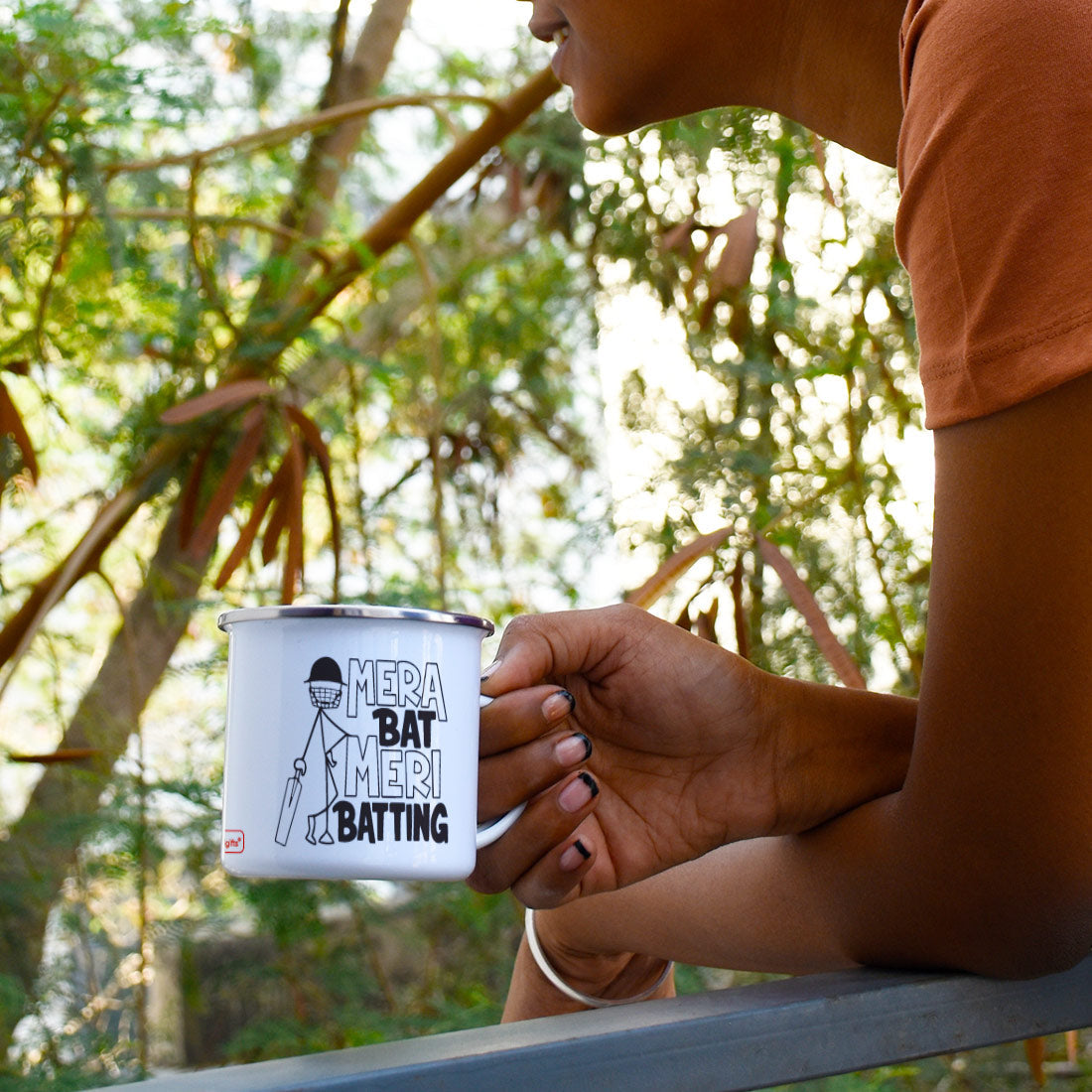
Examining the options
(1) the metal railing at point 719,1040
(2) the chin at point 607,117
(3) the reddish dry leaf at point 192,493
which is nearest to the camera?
(1) the metal railing at point 719,1040

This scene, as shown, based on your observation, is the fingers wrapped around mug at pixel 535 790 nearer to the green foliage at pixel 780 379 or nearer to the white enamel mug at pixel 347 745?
the white enamel mug at pixel 347 745

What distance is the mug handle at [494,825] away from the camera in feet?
1.85

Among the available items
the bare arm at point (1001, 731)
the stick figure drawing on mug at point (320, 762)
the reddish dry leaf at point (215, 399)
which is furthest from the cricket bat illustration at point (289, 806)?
the reddish dry leaf at point (215, 399)

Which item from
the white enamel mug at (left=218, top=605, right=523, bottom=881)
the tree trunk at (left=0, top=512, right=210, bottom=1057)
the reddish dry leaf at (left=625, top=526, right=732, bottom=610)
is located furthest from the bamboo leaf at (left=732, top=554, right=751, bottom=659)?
the white enamel mug at (left=218, top=605, right=523, bottom=881)

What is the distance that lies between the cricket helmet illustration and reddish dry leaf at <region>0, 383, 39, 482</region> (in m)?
0.86

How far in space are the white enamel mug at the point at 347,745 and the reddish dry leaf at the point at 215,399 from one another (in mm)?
700

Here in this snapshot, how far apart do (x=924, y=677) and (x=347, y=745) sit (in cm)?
27

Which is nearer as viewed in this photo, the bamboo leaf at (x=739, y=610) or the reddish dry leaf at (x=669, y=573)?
the reddish dry leaf at (x=669, y=573)

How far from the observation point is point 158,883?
162 cm

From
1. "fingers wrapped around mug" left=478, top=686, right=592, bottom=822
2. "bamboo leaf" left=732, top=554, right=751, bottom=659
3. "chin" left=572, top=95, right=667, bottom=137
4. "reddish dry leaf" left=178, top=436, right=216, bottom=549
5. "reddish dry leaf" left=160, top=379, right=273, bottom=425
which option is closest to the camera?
"fingers wrapped around mug" left=478, top=686, right=592, bottom=822

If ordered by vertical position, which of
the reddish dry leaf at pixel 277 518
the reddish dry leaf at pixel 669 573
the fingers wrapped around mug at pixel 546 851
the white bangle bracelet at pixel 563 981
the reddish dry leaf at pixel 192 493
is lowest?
the white bangle bracelet at pixel 563 981

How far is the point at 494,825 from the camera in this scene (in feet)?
1.89

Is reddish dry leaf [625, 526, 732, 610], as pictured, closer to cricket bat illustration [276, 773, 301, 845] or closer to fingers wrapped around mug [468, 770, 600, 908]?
fingers wrapped around mug [468, 770, 600, 908]

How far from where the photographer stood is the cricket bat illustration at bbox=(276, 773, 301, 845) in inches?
19.1
